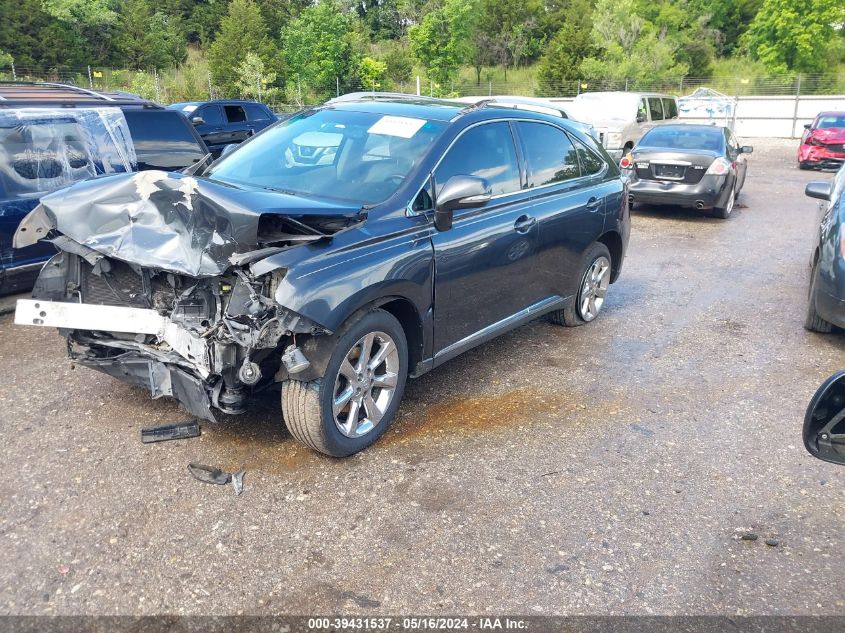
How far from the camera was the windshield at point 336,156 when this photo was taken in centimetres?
416

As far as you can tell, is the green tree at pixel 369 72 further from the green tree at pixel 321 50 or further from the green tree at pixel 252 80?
the green tree at pixel 252 80

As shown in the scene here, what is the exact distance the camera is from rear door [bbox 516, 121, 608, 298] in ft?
16.8

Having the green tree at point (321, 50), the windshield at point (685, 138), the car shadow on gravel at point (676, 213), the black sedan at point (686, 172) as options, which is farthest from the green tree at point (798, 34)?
the black sedan at point (686, 172)

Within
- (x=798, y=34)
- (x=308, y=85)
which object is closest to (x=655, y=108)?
(x=308, y=85)

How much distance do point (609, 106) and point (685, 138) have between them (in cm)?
593

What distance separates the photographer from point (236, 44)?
44.7 metres

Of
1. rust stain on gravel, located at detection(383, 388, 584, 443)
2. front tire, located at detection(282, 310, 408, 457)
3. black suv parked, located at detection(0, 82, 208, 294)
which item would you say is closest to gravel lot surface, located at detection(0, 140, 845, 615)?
rust stain on gravel, located at detection(383, 388, 584, 443)

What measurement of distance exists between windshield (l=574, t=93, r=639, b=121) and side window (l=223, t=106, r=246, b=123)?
8609mm

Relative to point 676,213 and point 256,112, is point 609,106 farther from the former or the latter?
point 256,112

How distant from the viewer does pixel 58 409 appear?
4.32 meters

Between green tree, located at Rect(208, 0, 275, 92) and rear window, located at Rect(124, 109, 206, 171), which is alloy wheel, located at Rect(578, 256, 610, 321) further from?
green tree, located at Rect(208, 0, 275, 92)

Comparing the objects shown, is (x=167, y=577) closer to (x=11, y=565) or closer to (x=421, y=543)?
(x=11, y=565)

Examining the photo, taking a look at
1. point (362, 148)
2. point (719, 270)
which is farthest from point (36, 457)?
point (719, 270)

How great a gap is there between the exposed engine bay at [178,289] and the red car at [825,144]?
64.4ft
